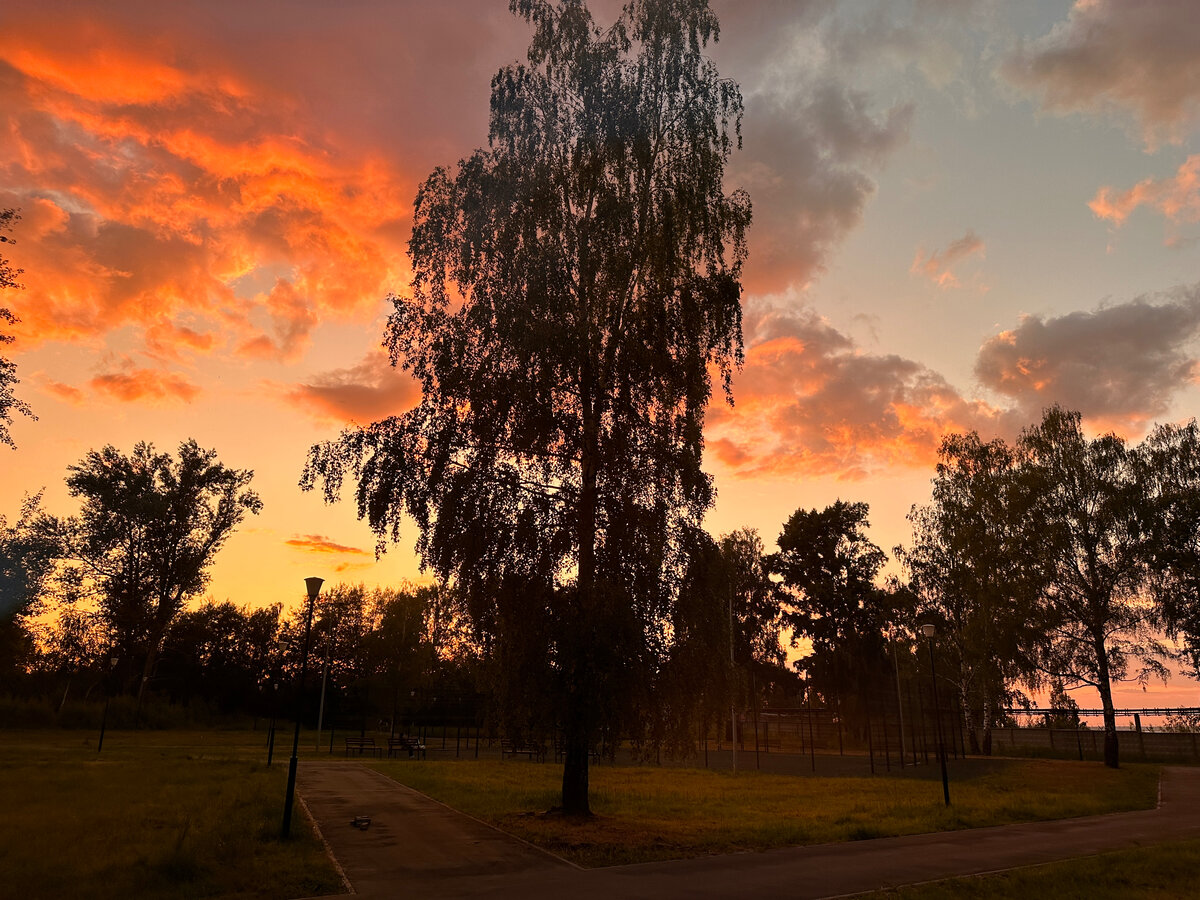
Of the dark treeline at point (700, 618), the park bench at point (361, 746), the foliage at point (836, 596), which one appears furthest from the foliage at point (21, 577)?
the foliage at point (836, 596)

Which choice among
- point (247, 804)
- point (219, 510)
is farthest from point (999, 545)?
point (219, 510)

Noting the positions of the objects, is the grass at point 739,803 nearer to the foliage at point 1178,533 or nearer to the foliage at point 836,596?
the foliage at point 1178,533

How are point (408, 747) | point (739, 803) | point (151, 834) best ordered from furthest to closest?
point (408, 747) → point (739, 803) → point (151, 834)

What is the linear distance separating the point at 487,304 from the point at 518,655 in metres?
8.33

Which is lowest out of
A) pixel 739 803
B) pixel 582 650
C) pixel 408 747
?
pixel 408 747

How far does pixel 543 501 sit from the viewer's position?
1719cm

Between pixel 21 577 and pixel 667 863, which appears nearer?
pixel 667 863

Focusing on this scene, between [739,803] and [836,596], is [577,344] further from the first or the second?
[836,596]

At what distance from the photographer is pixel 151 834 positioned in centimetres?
1373

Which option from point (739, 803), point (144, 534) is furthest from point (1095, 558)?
point (144, 534)

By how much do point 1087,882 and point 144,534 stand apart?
63312 millimetres

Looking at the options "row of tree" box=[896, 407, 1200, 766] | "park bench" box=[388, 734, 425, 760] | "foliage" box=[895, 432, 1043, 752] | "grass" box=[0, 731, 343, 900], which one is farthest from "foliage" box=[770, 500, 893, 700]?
"grass" box=[0, 731, 343, 900]

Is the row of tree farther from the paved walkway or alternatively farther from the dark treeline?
the paved walkway

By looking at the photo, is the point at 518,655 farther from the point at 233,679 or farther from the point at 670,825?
the point at 233,679
